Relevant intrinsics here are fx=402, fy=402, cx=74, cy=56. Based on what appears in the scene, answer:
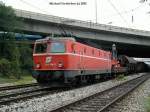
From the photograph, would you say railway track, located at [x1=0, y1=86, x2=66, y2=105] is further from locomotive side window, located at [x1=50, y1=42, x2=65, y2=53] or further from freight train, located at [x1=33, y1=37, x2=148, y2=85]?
locomotive side window, located at [x1=50, y1=42, x2=65, y2=53]

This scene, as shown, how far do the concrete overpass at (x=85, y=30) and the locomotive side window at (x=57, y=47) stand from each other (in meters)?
20.8

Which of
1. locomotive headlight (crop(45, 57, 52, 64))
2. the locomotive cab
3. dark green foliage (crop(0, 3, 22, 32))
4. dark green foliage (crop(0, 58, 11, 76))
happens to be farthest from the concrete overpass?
locomotive headlight (crop(45, 57, 52, 64))

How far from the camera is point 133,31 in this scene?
2347 inches

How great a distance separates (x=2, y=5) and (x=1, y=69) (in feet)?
34.5

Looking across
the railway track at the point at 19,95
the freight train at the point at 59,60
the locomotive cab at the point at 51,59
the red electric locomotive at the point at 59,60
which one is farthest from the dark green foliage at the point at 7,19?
the railway track at the point at 19,95

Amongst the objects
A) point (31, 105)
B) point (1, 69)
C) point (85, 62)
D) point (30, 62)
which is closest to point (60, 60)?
point (85, 62)

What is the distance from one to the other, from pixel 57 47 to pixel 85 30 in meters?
32.9

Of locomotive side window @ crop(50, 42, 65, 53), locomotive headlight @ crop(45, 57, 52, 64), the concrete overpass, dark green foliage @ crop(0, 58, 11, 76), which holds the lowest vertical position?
dark green foliage @ crop(0, 58, 11, 76)

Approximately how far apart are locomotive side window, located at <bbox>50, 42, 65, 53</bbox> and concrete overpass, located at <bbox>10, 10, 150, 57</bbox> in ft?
68.3

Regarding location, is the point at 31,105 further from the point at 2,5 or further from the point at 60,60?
the point at 2,5

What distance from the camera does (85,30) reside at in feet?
182

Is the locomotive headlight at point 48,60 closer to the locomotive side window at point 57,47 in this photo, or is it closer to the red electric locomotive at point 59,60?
the red electric locomotive at point 59,60

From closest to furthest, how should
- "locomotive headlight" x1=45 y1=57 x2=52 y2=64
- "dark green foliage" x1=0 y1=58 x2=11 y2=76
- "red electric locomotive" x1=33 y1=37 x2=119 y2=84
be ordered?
"red electric locomotive" x1=33 y1=37 x2=119 y2=84 → "locomotive headlight" x1=45 y1=57 x2=52 y2=64 → "dark green foliage" x1=0 y1=58 x2=11 y2=76

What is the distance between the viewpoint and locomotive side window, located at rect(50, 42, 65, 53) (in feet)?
73.8
